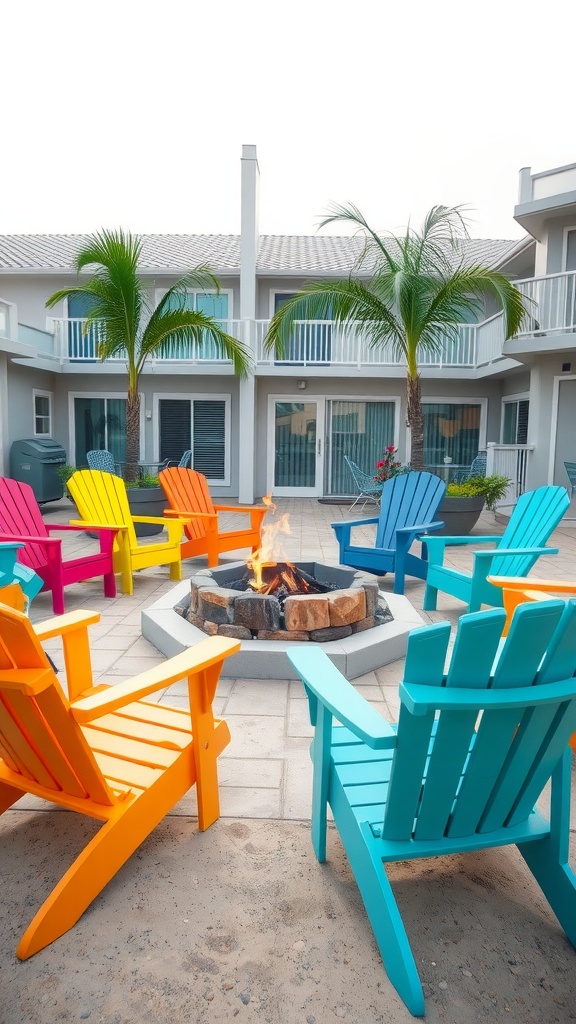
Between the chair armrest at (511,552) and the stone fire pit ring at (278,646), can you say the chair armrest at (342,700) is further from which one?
the chair armrest at (511,552)

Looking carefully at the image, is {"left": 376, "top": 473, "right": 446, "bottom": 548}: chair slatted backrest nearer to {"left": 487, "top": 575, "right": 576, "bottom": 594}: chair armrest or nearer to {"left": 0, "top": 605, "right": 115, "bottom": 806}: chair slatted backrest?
{"left": 487, "top": 575, "right": 576, "bottom": 594}: chair armrest

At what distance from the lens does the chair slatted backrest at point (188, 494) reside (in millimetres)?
6418

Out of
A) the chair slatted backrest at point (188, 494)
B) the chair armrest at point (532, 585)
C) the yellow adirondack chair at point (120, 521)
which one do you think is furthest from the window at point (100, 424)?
the chair armrest at point (532, 585)

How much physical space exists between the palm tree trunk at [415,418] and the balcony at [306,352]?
4014mm

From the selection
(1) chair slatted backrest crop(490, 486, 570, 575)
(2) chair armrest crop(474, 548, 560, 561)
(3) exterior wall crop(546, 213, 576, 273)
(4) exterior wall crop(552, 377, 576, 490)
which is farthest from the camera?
(4) exterior wall crop(552, 377, 576, 490)

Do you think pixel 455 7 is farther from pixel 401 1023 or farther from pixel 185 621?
pixel 401 1023

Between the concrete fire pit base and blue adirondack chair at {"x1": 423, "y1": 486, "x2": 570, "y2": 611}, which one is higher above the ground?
blue adirondack chair at {"x1": 423, "y1": 486, "x2": 570, "y2": 611}

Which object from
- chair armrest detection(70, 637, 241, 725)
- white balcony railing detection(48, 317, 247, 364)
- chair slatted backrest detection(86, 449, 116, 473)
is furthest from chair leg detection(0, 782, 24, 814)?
white balcony railing detection(48, 317, 247, 364)

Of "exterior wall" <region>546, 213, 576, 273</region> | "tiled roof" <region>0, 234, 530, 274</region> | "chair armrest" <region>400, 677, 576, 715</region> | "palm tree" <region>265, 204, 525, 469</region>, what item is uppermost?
"tiled roof" <region>0, 234, 530, 274</region>

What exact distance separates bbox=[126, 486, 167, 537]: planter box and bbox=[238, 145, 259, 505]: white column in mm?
3774

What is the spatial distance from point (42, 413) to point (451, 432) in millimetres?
9029

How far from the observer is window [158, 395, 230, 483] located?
14.4 m

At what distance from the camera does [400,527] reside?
20.0 ft

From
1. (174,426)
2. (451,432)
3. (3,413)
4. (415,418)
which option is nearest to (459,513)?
(415,418)
